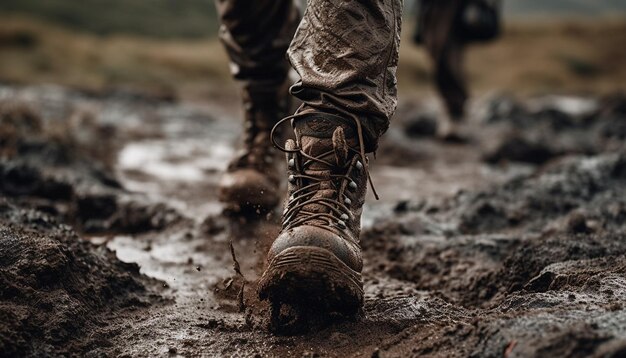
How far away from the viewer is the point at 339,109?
201 cm

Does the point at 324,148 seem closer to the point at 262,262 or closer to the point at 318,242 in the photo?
the point at 318,242

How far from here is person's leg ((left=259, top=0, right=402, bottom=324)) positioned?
1.96 meters

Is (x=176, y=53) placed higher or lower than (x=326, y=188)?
higher

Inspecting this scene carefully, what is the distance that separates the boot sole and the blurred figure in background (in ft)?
16.6

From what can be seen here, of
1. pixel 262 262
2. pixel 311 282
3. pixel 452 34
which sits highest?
pixel 452 34

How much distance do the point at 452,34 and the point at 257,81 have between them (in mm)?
3956

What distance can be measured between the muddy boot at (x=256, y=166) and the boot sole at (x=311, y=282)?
3.87 feet

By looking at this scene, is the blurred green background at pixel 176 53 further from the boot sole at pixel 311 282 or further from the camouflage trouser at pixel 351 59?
the boot sole at pixel 311 282

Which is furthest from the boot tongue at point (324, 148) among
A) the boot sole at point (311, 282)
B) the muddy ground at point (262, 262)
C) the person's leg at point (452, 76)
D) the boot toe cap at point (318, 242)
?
the person's leg at point (452, 76)

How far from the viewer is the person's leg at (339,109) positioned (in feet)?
6.42


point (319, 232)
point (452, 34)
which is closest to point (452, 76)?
point (452, 34)

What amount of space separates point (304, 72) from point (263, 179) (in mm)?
1017

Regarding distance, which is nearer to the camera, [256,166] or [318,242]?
[318,242]

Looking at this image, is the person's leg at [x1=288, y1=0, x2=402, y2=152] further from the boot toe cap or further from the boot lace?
the boot toe cap
